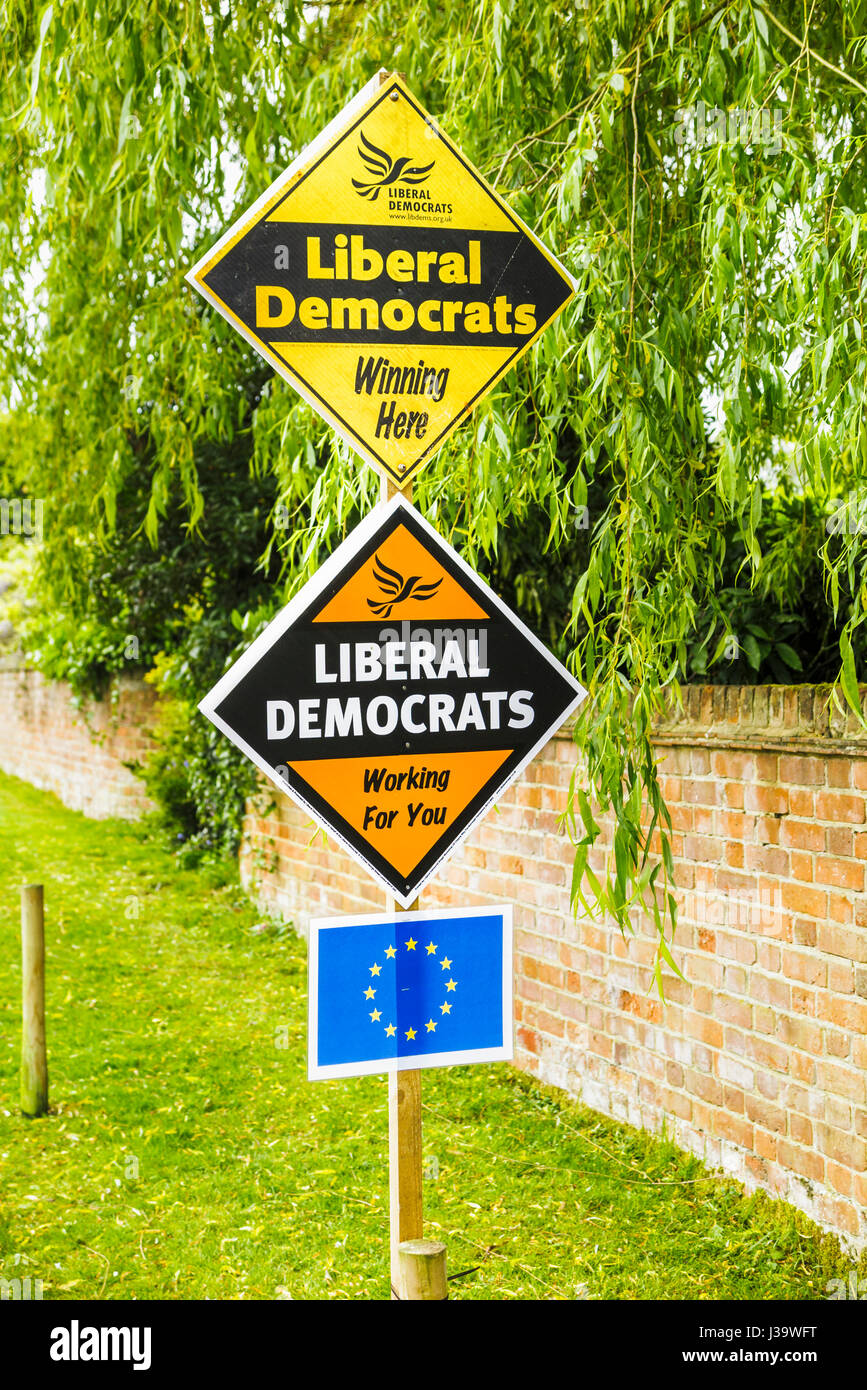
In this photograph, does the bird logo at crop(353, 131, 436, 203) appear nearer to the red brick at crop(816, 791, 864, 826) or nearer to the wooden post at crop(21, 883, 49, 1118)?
the red brick at crop(816, 791, 864, 826)

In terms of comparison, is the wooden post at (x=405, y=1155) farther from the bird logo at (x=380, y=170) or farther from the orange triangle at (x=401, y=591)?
the bird logo at (x=380, y=170)

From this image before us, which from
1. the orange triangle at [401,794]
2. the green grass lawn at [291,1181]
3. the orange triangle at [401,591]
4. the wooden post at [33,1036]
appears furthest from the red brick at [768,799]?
the wooden post at [33,1036]

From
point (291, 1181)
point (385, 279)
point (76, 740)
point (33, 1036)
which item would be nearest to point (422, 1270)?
point (385, 279)

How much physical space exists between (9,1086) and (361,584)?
4.62 meters

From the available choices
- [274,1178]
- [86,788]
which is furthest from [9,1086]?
[86,788]

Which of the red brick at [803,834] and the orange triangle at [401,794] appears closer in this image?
the orange triangle at [401,794]

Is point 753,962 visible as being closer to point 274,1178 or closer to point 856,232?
point 274,1178

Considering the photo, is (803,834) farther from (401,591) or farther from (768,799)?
(401,591)

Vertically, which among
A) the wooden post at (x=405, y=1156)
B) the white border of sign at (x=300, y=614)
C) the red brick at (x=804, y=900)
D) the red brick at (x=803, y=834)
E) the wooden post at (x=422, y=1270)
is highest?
the white border of sign at (x=300, y=614)

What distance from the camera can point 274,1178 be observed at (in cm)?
503

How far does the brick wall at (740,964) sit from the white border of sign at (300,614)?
0.90m

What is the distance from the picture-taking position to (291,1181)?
500cm

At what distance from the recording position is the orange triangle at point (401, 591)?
260 centimetres

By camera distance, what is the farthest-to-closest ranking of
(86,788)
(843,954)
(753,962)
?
(86,788) → (753,962) → (843,954)
